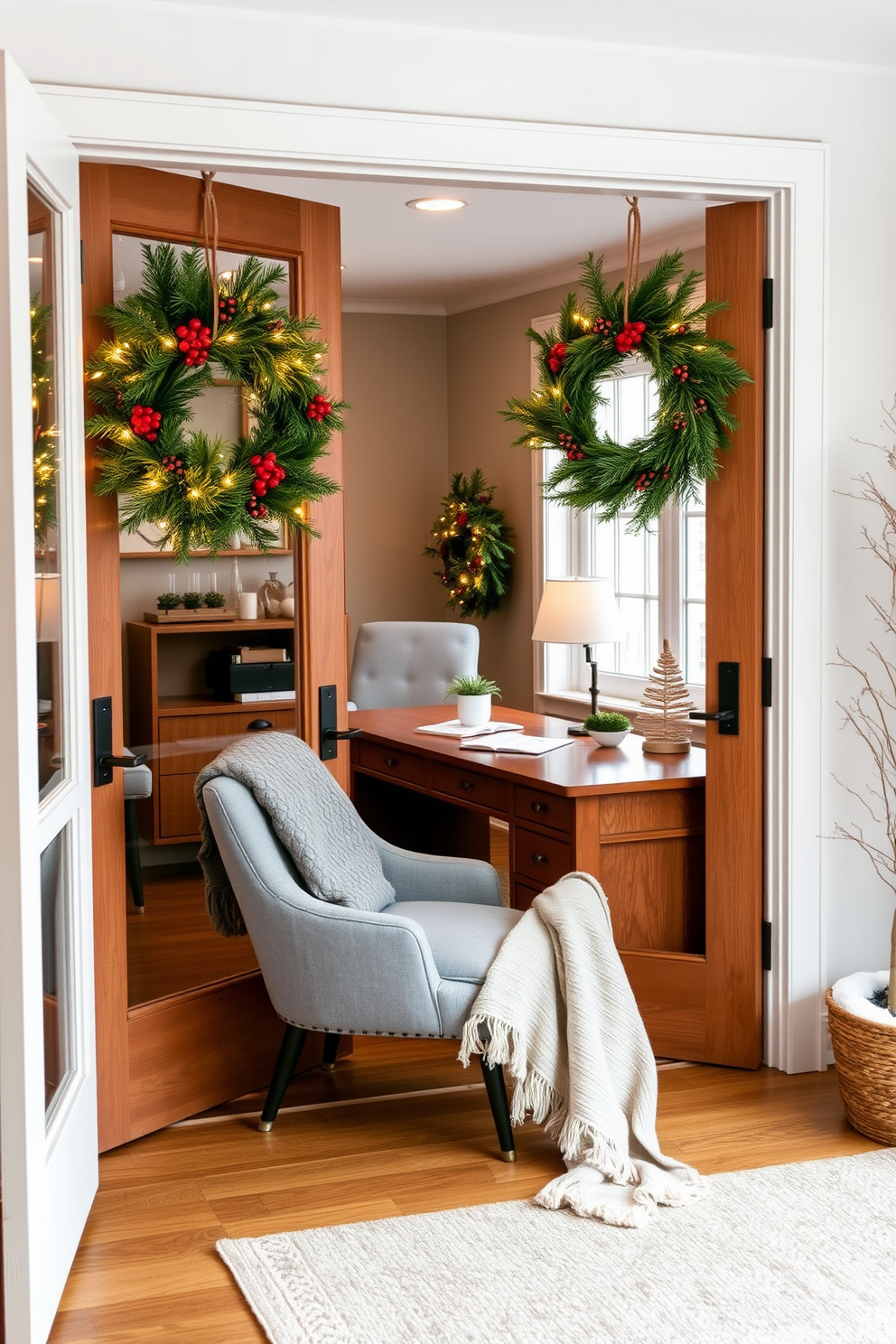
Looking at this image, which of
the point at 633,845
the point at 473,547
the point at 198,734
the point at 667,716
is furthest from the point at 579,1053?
the point at 473,547

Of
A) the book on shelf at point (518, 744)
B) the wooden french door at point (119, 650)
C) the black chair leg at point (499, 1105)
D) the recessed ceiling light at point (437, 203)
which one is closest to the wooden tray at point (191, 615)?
the wooden french door at point (119, 650)

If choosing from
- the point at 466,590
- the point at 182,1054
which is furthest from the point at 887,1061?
the point at 466,590

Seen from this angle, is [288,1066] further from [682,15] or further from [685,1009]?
[682,15]

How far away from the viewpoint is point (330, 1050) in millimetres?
3631

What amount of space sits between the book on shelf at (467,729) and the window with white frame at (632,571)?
1.04m

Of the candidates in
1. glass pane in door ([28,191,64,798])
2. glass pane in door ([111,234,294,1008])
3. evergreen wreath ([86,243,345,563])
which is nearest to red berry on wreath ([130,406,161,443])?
evergreen wreath ([86,243,345,563])

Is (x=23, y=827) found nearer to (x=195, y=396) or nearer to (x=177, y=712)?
(x=177, y=712)

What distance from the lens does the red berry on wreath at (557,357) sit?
3.56m

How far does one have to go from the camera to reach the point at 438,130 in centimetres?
305

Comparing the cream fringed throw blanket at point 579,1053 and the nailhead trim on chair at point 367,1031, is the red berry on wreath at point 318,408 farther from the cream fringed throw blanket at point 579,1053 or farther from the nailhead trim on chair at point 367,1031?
the nailhead trim on chair at point 367,1031

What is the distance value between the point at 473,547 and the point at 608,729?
2799 mm

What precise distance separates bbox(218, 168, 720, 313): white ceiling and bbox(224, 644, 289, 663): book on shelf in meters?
1.53

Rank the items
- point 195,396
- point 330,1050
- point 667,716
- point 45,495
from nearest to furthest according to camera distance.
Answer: point 45,495 → point 195,396 → point 330,1050 → point 667,716

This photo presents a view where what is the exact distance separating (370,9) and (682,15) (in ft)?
2.30
